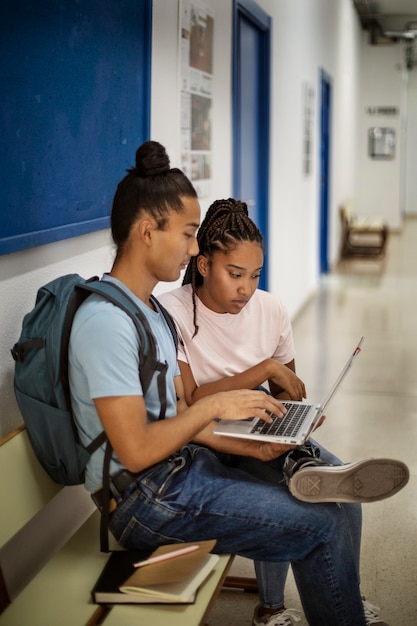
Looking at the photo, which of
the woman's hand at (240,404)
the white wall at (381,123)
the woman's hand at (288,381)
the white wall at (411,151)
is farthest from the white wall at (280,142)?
the white wall at (411,151)

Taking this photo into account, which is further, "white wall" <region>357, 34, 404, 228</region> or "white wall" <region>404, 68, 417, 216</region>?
"white wall" <region>404, 68, 417, 216</region>

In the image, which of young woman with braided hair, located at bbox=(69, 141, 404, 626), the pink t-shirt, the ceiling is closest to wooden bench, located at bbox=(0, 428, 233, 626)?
young woman with braided hair, located at bbox=(69, 141, 404, 626)

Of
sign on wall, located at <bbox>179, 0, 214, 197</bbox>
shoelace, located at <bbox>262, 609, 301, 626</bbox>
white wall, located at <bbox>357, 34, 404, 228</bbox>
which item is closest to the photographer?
shoelace, located at <bbox>262, 609, 301, 626</bbox>

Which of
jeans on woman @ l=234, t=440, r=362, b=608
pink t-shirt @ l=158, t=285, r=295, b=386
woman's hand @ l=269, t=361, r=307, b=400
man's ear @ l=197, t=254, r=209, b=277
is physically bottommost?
jeans on woman @ l=234, t=440, r=362, b=608

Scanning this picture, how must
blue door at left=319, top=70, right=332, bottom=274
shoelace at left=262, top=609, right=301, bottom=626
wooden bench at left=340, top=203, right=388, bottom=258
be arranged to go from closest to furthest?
shoelace at left=262, top=609, right=301, bottom=626
blue door at left=319, top=70, right=332, bottom=274
wooden bench at left=340, top=203, right=388, bottom=258

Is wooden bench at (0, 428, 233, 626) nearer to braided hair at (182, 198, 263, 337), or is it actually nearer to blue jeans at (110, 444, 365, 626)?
blue jeans at (110, 444, 365, 626)

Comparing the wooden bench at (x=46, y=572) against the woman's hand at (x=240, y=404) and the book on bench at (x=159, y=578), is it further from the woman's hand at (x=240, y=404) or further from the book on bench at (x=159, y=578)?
the woman's hand at (x=240, y=404)

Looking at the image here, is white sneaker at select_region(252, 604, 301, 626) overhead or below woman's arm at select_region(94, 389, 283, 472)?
below

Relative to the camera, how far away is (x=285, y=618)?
244cm

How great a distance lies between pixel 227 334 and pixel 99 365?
77 cm

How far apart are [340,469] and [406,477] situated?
176 mm

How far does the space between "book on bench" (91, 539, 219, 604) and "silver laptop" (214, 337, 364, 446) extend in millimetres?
281

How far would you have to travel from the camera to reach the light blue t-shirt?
177 cm

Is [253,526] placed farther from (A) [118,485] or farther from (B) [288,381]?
(B) [288,381]
